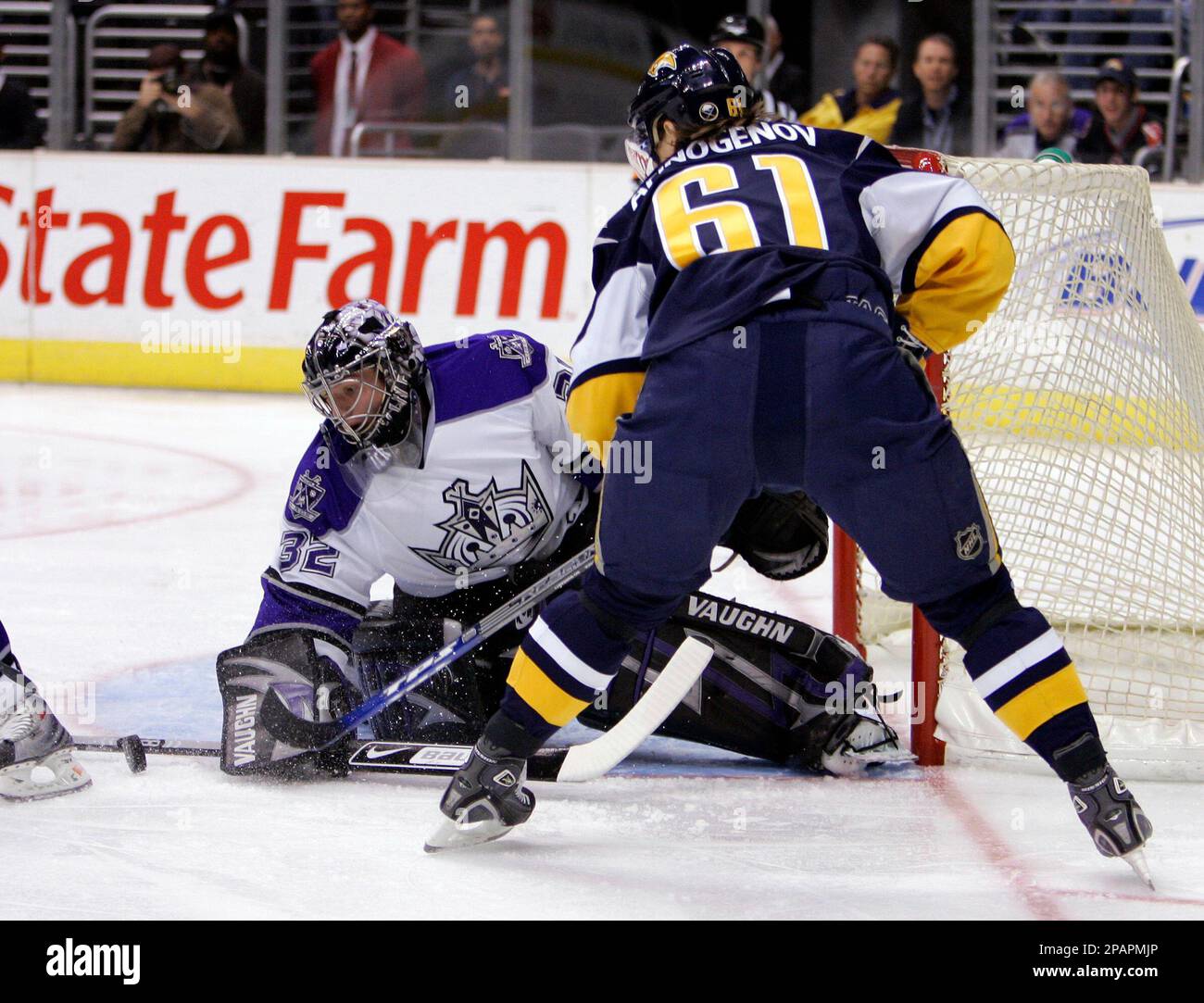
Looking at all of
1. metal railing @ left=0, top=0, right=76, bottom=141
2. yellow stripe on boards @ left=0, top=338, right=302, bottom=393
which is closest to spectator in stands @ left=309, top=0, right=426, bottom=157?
yellow stripe on boards @ left=0, top=338, right=302, bottom=393

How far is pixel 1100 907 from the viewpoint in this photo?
2.06 m

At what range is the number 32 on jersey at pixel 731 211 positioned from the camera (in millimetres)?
2035

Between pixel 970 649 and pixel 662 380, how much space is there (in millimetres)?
510

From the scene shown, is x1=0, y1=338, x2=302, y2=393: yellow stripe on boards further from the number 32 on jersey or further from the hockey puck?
the number 32 on jersey

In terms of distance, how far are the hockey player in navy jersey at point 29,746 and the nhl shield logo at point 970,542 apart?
4.47ft

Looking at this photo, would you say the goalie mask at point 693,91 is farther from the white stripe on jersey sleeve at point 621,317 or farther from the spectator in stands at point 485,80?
the spectator in stands at point 485,80

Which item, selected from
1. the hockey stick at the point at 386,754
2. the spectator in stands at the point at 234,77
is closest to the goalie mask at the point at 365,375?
the hockey stick at the point at 386,754

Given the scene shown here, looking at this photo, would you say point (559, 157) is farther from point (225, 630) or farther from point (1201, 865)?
point (1201, 865)

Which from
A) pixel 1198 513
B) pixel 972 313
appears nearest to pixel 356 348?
pixel 972 313

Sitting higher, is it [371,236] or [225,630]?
[371,236]

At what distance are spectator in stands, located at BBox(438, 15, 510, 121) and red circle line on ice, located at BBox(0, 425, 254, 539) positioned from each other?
91.0 inches

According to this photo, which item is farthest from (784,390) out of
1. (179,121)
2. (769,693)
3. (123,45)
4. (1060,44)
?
(123,45)

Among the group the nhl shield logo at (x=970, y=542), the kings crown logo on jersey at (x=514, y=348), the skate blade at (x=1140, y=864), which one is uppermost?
the kings crown logo on jersey at (x=514, y=348)

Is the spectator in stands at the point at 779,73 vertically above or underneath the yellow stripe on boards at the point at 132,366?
above
